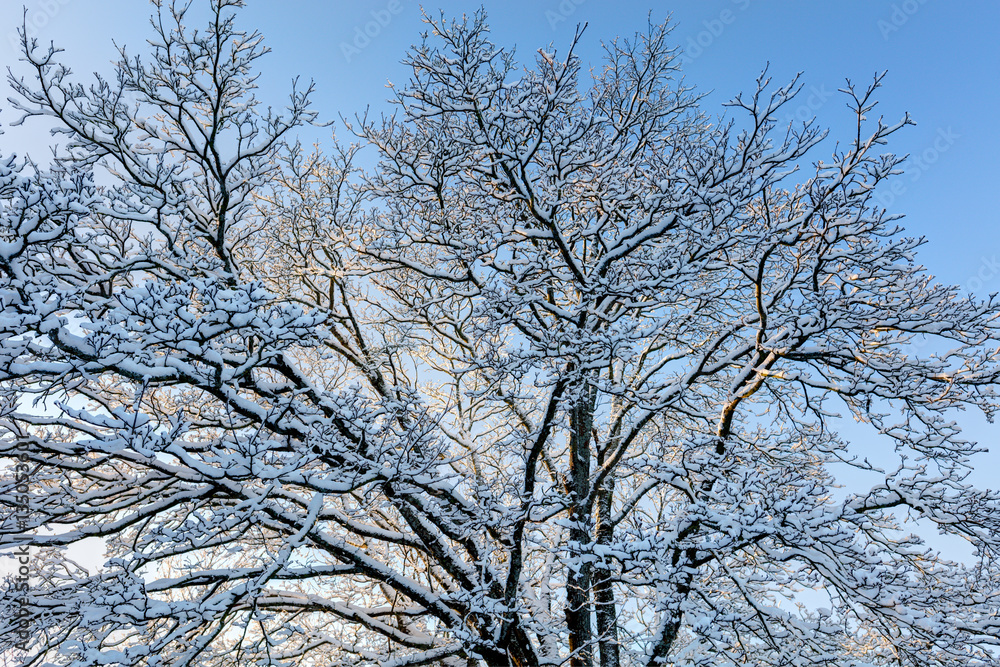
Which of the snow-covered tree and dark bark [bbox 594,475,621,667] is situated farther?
dark bark [bbox 594,475,621,667]

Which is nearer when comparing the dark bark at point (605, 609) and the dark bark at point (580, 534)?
the dark bark at point (580, 534)

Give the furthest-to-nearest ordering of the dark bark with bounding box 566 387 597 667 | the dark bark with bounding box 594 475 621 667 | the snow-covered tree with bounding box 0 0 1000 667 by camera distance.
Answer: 1. the dark bark with bounding box 594 475 621 667
2. the dark bark with bounding box 566 387 597 667
3. the snow-covered tree with bounding box 0 0 1000 667

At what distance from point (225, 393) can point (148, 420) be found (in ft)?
2.38

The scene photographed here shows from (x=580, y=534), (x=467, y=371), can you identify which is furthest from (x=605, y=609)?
(x=467, y=371)

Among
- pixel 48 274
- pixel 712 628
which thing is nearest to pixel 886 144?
pixel 712 628

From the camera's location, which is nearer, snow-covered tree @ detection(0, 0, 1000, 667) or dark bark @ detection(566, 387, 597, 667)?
snow-covered tree @ detection(0, 0, 1000, 667)

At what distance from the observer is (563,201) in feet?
18.3

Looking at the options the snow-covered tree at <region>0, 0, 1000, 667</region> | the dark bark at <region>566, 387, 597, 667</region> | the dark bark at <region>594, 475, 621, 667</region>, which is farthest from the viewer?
the dark bark at <region>594, 475, 621, 667</region>

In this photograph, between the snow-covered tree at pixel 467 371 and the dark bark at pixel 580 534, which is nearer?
the snow-covered tree at pixel 467 371

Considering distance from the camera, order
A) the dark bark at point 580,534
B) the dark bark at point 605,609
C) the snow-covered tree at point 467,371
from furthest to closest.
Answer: the dark bark at point 605,609, the dark bark at point 580,534, the snow-covered tree at point 467,371

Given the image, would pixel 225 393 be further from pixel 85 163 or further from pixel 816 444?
pixel 816 444

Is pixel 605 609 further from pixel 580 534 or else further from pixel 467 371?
pixel 467 371

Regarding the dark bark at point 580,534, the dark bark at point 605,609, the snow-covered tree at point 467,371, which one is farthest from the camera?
the dark bark at point 605,609

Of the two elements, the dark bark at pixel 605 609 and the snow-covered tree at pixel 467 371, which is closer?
the snow-covered tree at pixel 467 371
